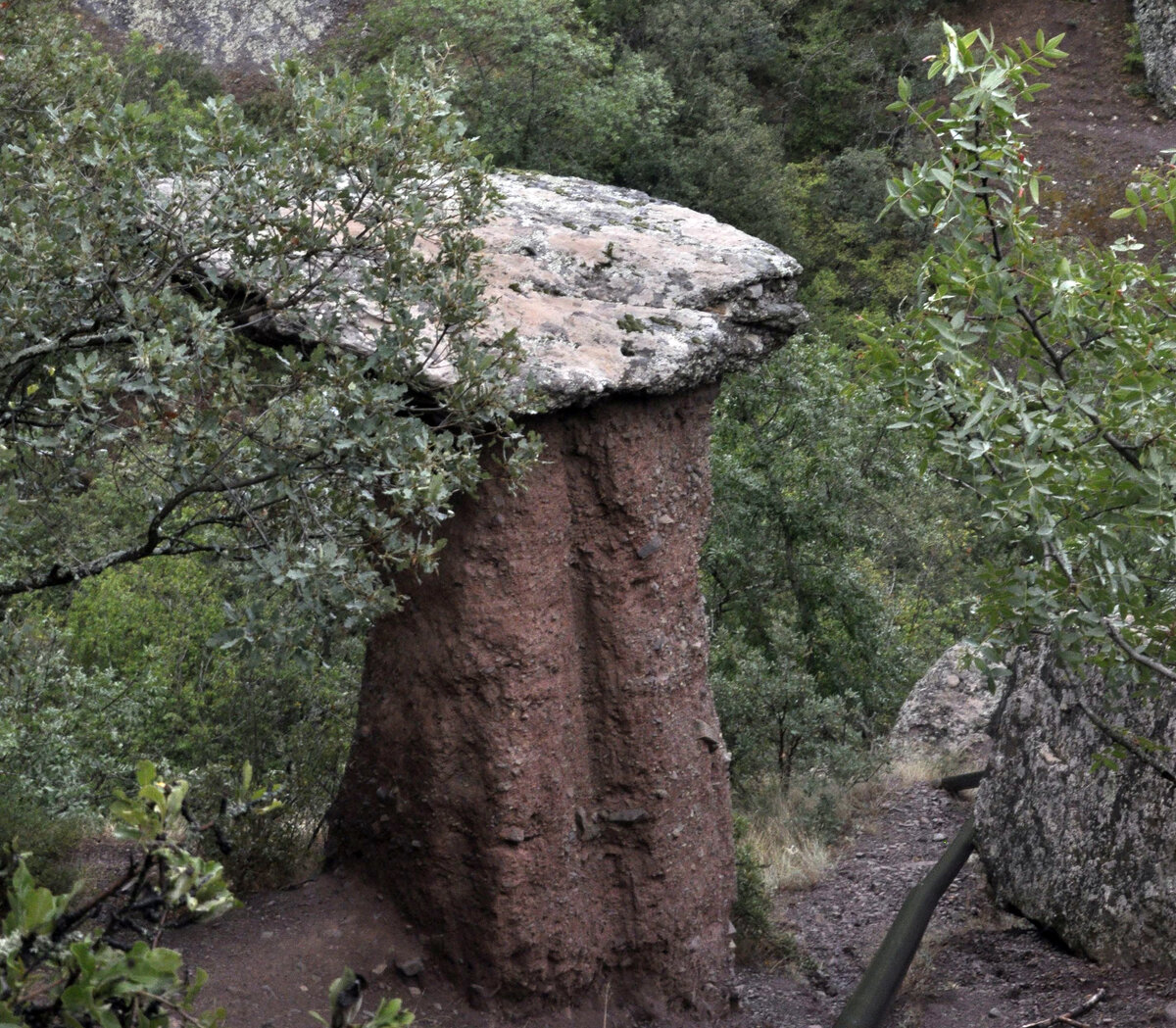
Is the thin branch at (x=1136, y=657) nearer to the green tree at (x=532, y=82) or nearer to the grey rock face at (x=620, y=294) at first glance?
the grey rock face at (x=620, y=294)

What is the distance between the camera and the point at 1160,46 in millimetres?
A: 23641

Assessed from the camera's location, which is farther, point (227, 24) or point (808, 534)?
point (227, 24)

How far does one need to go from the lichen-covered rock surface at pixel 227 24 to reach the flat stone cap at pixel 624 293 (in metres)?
18.5

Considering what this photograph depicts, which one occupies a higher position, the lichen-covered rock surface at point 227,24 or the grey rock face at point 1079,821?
the lichen-covered rock surface at point 227,24

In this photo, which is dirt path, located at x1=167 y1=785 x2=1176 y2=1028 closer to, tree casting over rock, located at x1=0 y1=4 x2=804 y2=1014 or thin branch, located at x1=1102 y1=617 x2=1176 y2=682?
tree casting over rock, located at x1=0 y1=4 x2=804 y2=1014

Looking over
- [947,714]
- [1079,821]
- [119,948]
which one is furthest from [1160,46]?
[119,948]

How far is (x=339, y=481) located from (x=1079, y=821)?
4199 mm

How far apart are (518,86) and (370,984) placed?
15.9m

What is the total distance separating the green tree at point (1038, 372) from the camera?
3562 mm

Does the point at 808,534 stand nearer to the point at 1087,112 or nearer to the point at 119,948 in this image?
the point at 119,948

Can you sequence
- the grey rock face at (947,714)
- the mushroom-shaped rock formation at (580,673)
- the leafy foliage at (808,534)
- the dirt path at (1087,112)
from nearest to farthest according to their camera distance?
the mushroom-shaped rock formation at (580,673) → the grey rock face at (947,714) → the leafy foliage at (808,534) → the dirt path at (1087,112)

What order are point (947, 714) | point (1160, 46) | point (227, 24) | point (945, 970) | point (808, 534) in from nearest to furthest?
point (945, 970), point (947, 714), point (808, 534), point (227, 24), point (1160, 46)

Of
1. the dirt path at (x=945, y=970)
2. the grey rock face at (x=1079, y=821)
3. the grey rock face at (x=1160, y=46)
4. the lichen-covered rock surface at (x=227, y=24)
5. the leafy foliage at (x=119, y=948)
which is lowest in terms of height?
the dirt path at (x=945, y=970)

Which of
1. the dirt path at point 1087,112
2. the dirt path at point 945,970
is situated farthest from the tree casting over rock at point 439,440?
the dirt path at point 1087,112
